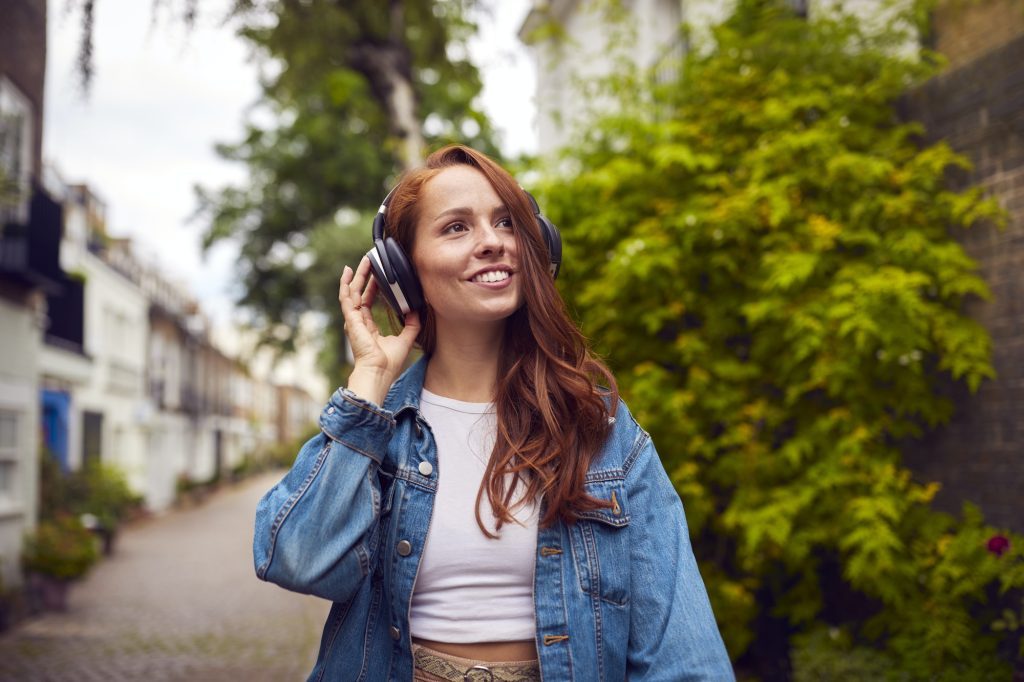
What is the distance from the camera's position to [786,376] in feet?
15.9

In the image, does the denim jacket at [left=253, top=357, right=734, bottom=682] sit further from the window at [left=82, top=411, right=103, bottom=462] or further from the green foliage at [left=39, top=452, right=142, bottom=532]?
the window at [left=82, top=411, right=103, bottom=462]

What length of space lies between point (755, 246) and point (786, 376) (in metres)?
0.81

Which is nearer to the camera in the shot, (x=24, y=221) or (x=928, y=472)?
(x=928, y=472)

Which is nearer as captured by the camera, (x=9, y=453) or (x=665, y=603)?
(x=665, y=603)

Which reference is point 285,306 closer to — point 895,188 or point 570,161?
point 570,161

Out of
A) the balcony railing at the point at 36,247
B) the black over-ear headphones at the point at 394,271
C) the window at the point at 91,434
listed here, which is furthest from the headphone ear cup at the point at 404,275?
the window at the point at 91,434

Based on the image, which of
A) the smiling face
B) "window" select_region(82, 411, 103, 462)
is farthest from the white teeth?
"window" select_region(82, 411, 103, 462)

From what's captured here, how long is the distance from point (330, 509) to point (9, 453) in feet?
36.3

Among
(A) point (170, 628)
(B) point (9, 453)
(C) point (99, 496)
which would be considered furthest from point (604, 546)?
(C) point (99, 496)

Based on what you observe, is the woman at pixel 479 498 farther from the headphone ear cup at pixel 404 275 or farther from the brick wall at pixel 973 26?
the brick wall at pixel 973 26

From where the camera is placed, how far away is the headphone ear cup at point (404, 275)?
195cm

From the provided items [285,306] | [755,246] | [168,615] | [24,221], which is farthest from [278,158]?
[755,246]

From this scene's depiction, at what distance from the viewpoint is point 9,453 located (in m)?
11.0

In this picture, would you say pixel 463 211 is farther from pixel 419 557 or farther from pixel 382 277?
pixel 419 557
